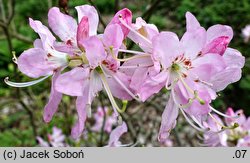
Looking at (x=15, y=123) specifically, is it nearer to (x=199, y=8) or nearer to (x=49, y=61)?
(x=199, y=8)

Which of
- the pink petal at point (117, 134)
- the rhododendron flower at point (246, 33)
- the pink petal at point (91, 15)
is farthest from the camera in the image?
the rhododendron flower at point (246, 33)

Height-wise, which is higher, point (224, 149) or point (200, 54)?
point (200, 54)

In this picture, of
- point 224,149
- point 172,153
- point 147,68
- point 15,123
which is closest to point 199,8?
point 15,123

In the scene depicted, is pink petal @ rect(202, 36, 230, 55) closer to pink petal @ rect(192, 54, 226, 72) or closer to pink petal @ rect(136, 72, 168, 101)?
pink petal @ rect(192, 54, 226, 72)

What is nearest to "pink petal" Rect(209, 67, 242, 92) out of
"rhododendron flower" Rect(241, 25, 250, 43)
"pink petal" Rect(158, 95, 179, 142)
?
"pink petal" Rect(158, 95, 179, 142)

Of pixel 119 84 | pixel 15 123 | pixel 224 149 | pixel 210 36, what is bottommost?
pixel 15 123

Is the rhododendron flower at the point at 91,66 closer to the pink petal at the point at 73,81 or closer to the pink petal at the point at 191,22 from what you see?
the pink petal at the point at 73,81

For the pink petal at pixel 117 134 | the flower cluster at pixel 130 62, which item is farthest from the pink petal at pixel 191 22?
the pink petal at pixel 117 134
